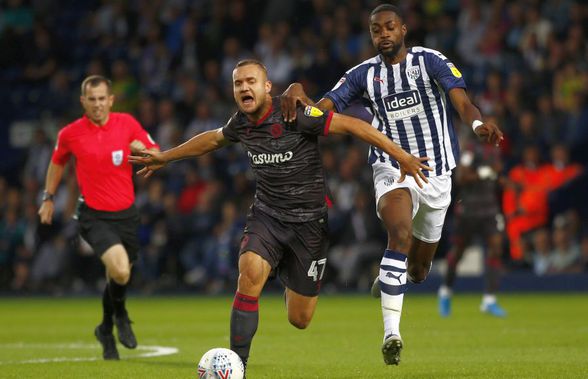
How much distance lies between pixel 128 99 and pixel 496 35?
7759mm

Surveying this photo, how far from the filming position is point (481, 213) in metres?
14.8

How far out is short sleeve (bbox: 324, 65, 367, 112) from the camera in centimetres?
880

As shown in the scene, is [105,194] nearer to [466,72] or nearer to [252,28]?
[466,72]

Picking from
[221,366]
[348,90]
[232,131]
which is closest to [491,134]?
[348,90]

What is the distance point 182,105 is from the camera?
22.6m

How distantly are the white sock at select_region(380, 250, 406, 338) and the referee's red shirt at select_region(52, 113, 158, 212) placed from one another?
3.03 m

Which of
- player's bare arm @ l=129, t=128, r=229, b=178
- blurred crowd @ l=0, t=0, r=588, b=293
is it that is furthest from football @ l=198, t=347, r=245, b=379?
blurred crowd @ l=0, t=0, r=588, b=293

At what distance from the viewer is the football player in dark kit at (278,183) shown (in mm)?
7367

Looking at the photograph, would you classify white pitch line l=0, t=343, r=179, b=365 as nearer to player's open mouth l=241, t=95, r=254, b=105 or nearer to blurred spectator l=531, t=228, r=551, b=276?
player's open mouth l=241, t=95, r=254, b=105

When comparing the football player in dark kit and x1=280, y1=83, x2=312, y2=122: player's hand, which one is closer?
the football player in dark kit

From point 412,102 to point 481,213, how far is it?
6372 mm

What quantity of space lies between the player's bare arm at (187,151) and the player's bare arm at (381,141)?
89cm

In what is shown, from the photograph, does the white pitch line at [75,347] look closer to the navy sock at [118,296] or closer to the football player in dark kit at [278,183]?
the navy sock at [118,296]

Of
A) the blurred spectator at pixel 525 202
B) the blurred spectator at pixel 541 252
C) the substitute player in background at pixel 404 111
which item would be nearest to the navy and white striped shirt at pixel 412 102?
the substitute player in background at pixel 404 111
